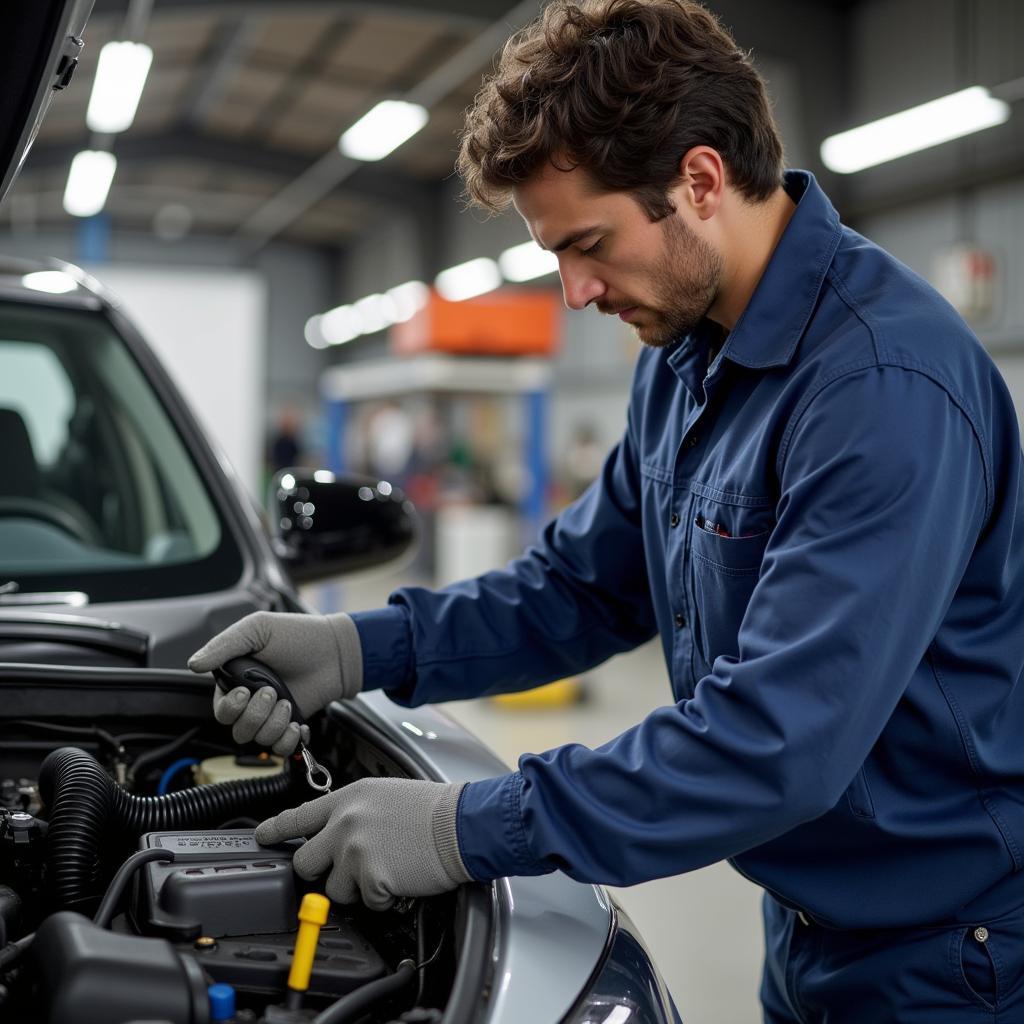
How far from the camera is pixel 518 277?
14.6 metres

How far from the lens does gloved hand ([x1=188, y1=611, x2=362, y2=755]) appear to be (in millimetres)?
1309

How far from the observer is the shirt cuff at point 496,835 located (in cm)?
99

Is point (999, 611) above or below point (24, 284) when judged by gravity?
below

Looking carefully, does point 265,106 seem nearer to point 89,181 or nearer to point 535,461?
point 89,181

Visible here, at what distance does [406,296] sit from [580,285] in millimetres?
16111

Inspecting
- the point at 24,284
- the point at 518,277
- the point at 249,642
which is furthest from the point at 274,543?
the point at 518,277

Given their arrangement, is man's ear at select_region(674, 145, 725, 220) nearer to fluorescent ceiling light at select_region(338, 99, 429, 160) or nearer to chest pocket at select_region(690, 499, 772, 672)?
chest pocket at select_region(690, 499, 772, 672)

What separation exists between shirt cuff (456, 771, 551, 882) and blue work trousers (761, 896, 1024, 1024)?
42 cm

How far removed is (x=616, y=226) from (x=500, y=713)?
476 centimetres

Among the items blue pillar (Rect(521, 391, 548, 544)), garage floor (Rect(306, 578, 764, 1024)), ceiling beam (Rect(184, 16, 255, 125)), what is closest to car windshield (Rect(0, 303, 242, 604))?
garage floor (Rect(306, 578, 764, 1024))

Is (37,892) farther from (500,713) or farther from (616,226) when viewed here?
(500,713)

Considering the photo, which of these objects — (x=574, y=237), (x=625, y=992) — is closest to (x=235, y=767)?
(x=625, y=992)

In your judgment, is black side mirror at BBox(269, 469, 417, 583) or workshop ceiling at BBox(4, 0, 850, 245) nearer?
black side mirror at BBox(269, 469, 417, 583)

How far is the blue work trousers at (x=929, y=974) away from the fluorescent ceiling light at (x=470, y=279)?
13772 millimetres
